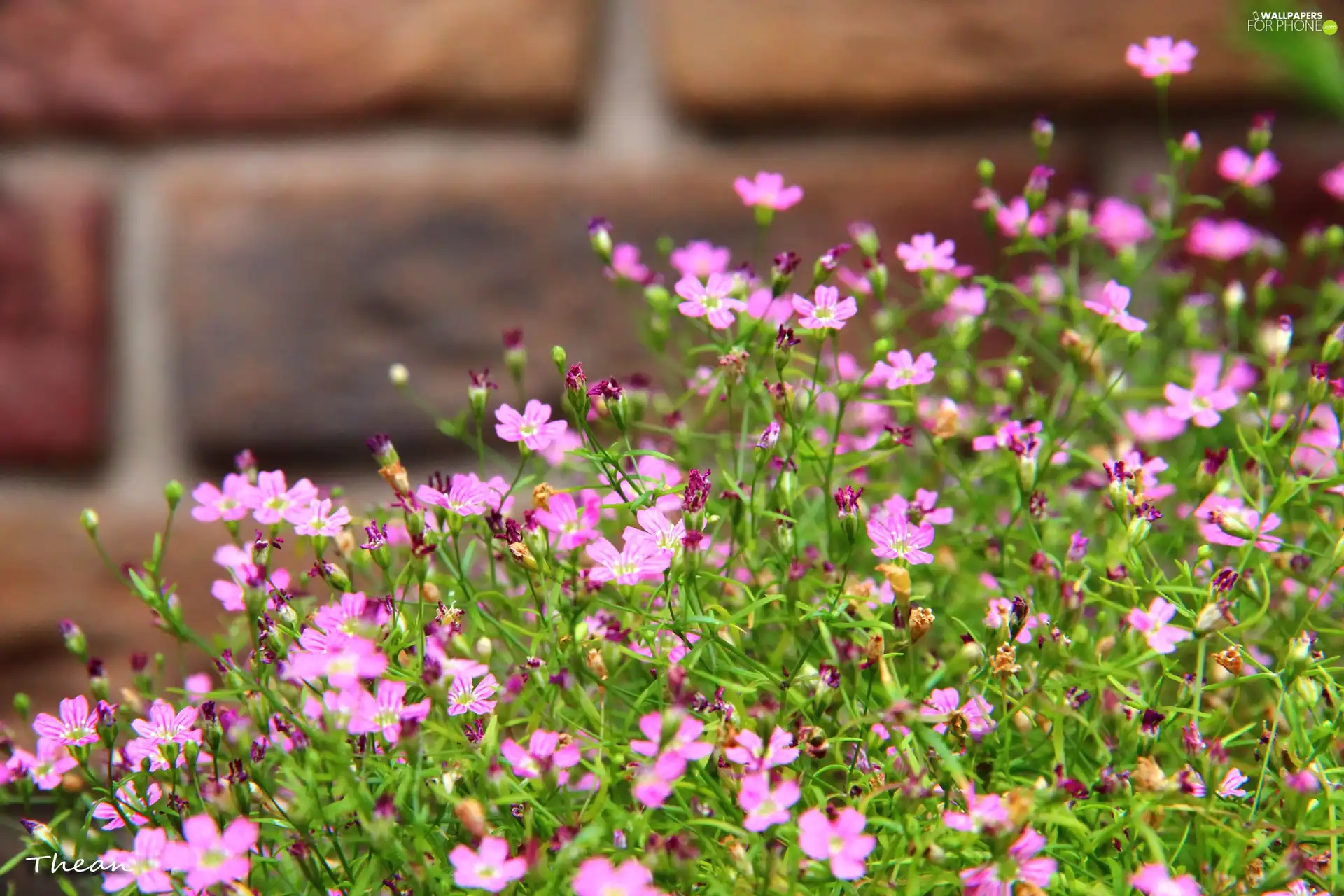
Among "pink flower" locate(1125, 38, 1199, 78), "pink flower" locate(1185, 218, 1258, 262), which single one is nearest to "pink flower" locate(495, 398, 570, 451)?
"pink flower" locate(1125, 38, 1199, 78)

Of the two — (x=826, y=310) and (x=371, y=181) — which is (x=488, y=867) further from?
(x=371, y=181)

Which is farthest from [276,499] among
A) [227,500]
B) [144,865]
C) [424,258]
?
[424,258]

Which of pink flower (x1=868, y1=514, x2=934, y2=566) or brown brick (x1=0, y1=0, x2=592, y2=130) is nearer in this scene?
pink flower (x1=868, y1=514, x2=934, y2=566)

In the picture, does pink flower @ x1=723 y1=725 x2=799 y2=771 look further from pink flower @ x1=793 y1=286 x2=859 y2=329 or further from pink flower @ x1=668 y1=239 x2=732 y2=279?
pink flower @ x1=668 y1=239 x2=732 y2=279

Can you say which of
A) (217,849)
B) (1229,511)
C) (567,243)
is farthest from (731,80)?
(217,849)

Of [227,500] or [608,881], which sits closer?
[608,881]
